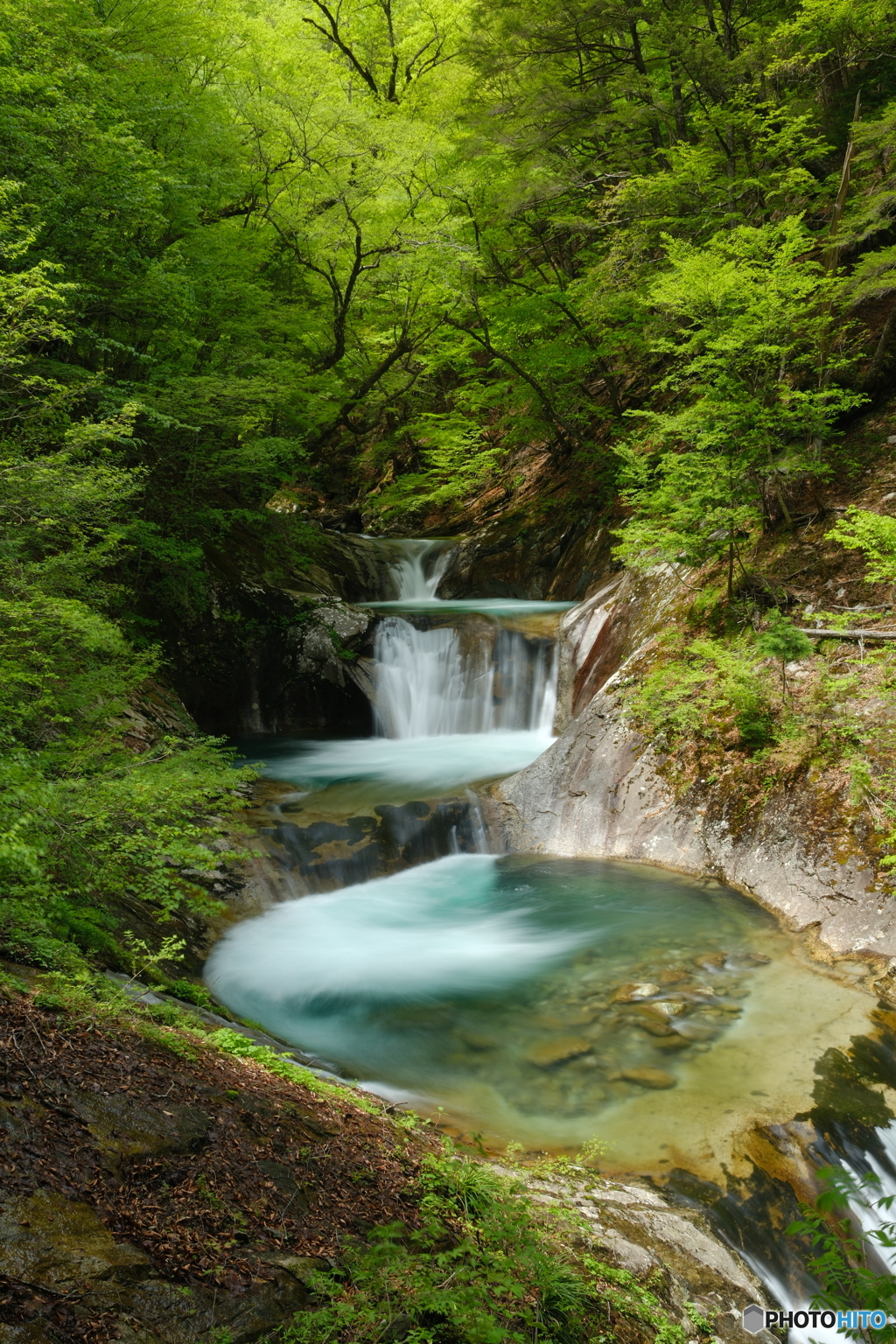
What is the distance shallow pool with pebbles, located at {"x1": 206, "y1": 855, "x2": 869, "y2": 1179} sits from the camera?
15.4 ft

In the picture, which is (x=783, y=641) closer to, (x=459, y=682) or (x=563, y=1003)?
(x=563, y=1003)

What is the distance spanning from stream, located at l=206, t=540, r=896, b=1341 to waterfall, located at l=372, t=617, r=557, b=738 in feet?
4.55

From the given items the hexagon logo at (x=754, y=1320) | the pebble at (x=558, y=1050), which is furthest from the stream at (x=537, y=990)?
the hexagon logo at (x=754, y=1320)

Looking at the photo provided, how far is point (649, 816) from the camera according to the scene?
8484 mm

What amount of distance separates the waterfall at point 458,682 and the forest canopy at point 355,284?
128 inches

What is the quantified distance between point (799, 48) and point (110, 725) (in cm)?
1255

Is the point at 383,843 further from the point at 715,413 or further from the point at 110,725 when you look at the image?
the point at 715,413

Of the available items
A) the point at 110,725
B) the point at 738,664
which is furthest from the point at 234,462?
the point at 738,664

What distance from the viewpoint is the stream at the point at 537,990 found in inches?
178

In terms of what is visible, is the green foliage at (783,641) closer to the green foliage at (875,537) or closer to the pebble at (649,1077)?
the green foliage at (875,537)

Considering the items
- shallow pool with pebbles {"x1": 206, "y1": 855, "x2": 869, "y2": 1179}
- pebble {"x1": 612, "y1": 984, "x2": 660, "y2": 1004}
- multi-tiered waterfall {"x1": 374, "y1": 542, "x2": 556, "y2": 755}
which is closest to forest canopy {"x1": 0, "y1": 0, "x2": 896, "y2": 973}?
shallow pool with pebbles {"x1": 206, "y1": 855, "x2": 869, "y2": 1179}

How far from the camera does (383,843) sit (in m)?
9.08

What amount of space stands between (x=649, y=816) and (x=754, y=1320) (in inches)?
211

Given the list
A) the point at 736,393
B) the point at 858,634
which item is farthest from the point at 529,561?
the point at 858,634
